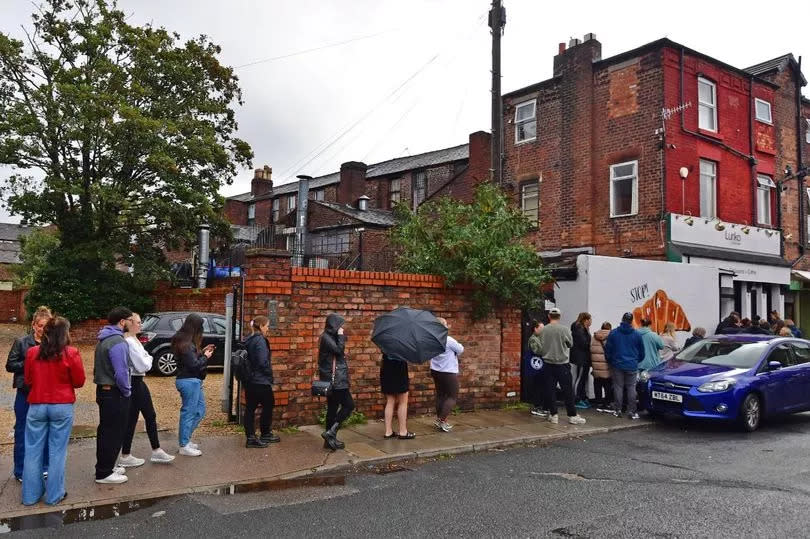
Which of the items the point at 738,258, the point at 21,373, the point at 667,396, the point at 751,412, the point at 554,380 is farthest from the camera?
the point at 738,258

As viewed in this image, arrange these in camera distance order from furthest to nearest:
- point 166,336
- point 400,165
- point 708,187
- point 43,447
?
point 400,165
point 708,187
point 166,336
point 43,447

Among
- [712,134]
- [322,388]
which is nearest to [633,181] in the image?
[712,134]

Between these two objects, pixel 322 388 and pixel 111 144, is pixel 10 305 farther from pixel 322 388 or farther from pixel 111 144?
pixel 322 388

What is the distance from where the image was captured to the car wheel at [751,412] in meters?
9.48

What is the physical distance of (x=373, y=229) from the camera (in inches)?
1133

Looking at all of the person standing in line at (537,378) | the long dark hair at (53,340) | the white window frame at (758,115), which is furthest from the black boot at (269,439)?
the white window frame at (758,115)

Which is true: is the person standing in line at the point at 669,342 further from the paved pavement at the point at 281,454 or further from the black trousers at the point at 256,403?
the black trousers at the point at 256,403

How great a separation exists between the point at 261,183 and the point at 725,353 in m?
36.0

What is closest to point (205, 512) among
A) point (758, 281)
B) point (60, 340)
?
point (60, 340)

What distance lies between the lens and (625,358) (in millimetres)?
10500

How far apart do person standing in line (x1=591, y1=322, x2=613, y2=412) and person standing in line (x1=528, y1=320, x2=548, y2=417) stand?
994 millimetres

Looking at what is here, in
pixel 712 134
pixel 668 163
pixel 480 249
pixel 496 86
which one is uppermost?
pixel 712 134

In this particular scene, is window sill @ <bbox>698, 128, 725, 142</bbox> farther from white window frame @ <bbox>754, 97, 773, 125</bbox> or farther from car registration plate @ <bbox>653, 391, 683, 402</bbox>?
car registration plate @ <bbox>653, 391, 683, 402</bbox>

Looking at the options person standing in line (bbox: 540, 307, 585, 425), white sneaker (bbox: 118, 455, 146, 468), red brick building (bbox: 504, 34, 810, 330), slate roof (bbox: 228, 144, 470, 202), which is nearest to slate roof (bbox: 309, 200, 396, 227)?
slate roof (bbox: 228, 144, 470, 202)
